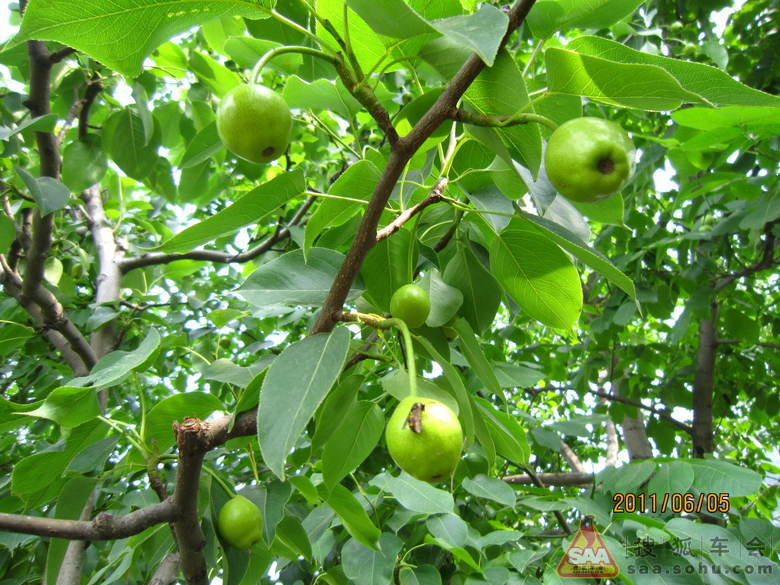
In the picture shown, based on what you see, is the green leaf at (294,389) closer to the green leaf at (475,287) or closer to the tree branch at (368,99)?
the tree branch at (368,99)

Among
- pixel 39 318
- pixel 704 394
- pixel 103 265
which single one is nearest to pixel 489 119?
pixel 39 318

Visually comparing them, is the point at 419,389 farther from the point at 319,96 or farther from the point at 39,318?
the point at 39,318

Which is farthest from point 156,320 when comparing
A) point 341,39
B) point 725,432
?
point 725,432

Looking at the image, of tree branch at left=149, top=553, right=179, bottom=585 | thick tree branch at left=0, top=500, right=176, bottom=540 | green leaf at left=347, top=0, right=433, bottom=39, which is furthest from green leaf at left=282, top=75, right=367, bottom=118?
tree branch at left=149, top=553, right=179, bottom=585

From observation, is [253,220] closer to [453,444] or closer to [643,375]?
[453,444]

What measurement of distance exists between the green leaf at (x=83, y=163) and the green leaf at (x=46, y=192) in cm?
29

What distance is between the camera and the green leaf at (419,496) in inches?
73.2

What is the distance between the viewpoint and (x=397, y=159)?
98cm

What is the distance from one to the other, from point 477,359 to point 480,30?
771mm

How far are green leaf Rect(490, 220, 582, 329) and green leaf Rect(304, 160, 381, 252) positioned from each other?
1.10 feet

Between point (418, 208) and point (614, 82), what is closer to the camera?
point (614, 82)

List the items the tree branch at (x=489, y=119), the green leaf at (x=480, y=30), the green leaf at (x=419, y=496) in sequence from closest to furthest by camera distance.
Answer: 1. the green leaf at (x=480, y=30)
2. the tree branch at (x=489, y=119)
3. the green leaf at (x=419, y=496)

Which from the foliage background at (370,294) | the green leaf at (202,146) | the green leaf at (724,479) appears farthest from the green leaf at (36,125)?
the green leaf at (724,479)

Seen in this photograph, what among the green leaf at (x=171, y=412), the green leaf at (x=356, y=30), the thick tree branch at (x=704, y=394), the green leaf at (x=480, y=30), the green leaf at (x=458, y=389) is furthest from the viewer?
the thick tree branch at (x=704, y=394)
